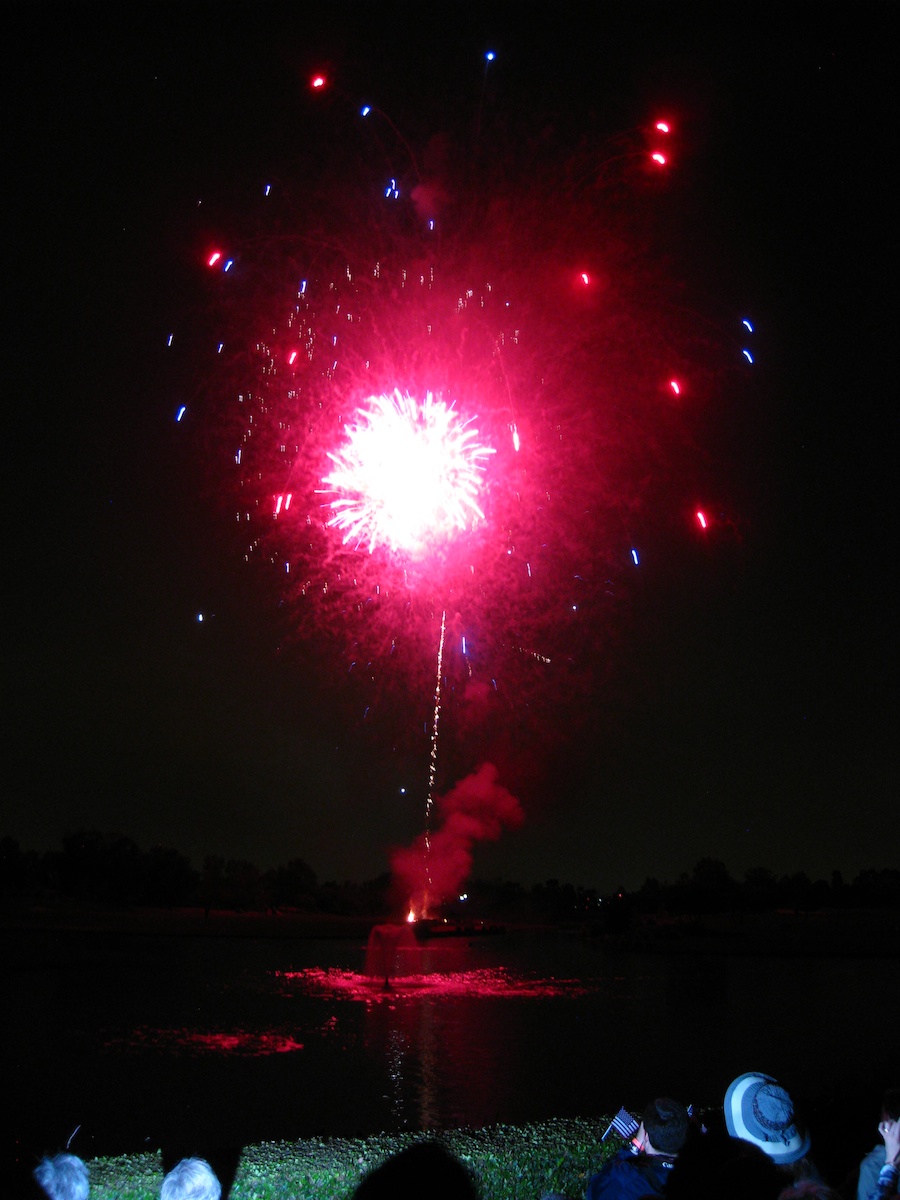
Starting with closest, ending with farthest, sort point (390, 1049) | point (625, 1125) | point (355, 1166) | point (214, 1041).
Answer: point (625, 1125)
point (355, 1166)
point (390, 1049)
point (214, 1041)

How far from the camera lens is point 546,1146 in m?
6.91

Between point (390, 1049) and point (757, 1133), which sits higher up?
point (757, 1133)

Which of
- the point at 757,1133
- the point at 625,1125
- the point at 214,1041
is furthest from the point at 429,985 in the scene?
the point at 757,1133

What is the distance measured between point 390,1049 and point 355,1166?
9.56 m

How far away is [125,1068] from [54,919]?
6371 cm

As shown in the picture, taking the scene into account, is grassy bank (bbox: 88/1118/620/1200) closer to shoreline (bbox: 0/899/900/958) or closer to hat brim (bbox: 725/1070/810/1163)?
hat brim (bbox: 725/1070/810/1163)

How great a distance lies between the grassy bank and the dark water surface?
Result: 89cm

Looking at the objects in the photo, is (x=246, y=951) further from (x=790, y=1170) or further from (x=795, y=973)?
(x=790, y=1170)

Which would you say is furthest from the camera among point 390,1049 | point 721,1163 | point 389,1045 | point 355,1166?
point 389,1045

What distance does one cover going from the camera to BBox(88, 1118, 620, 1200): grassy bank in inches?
243

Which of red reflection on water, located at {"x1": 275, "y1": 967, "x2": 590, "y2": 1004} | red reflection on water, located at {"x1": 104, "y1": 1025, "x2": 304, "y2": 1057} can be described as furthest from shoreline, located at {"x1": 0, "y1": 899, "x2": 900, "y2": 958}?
red reflection on water, located at {"x1": 104, "y1": 1025, "x2": 304, "y2": 1057}

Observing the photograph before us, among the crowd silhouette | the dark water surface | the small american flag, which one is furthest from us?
the dark water surface

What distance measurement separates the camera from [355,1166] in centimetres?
653

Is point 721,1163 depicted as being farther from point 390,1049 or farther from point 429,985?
point 429,985
